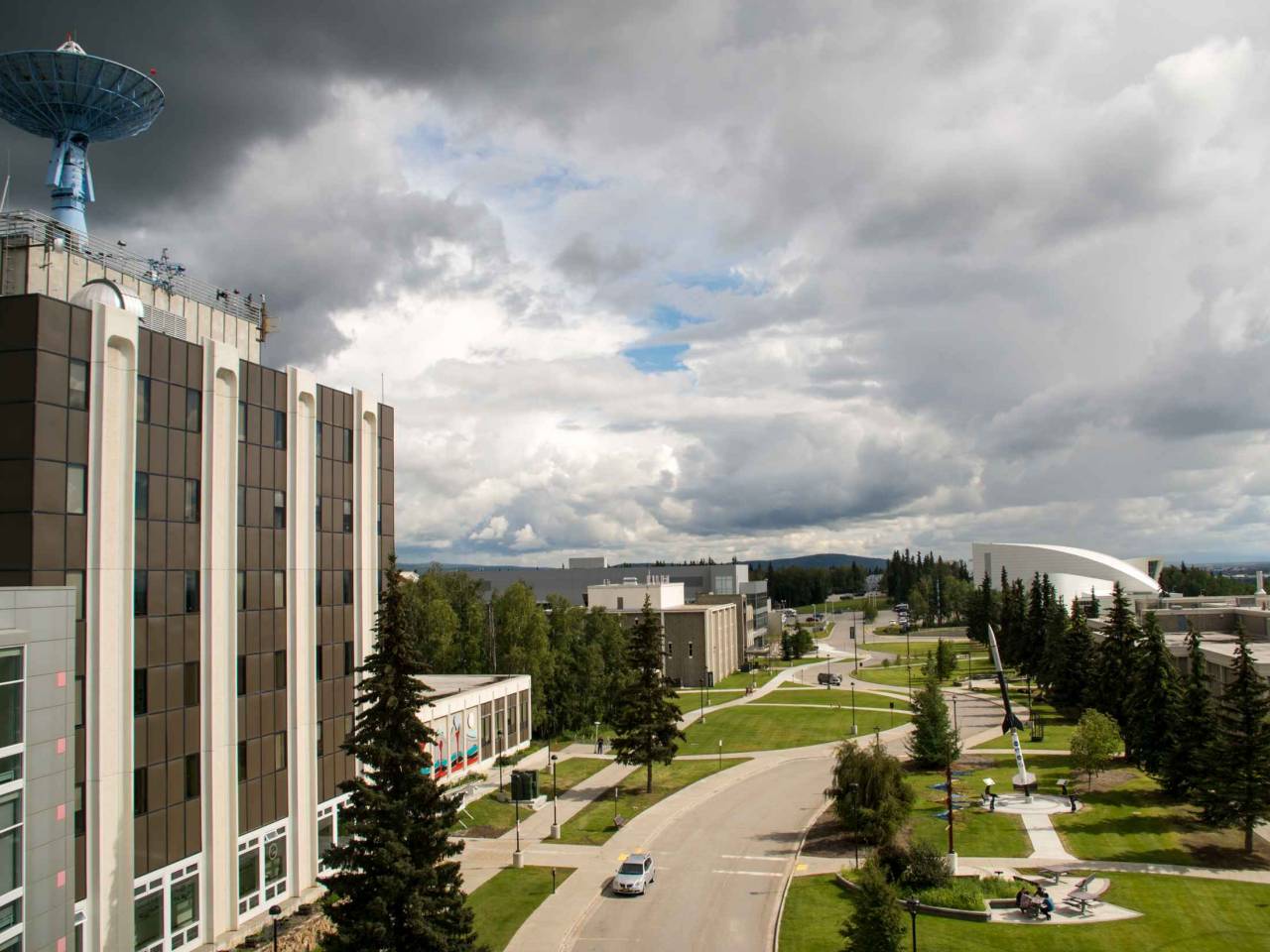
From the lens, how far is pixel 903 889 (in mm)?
40250

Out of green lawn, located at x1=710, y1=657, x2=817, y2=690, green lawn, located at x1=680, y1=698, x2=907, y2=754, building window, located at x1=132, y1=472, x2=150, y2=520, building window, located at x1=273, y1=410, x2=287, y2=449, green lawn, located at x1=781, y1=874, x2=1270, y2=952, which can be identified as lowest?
green lawn, located at x1=710, y1=657, x2=817, y2=690

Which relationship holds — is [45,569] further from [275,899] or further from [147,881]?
[275,899]

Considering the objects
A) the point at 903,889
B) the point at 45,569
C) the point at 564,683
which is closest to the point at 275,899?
the point at 45,569

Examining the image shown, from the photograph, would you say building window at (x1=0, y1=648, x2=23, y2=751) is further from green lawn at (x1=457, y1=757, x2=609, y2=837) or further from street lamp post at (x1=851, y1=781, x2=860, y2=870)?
street lamp post at (x1=851, y1=781, x2=860, y2=870)

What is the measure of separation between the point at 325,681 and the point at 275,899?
8665mm

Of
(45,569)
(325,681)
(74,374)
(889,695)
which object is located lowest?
(889,695)

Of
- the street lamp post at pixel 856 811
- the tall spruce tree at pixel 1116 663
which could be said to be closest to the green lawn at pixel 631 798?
the street lamp post at pixel 856 811

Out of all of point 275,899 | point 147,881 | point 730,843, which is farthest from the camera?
point 730,843

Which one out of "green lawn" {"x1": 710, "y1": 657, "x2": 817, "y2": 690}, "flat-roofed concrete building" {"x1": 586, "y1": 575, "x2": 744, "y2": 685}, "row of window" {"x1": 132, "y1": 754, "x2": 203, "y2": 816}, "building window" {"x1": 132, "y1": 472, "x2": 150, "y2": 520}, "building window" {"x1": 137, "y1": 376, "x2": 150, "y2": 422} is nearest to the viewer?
"row of window" {"x1": 132, "y1": 754, "x2": 203, "y2": 816}

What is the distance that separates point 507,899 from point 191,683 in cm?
1703

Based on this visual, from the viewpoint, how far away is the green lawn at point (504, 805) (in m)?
52.5

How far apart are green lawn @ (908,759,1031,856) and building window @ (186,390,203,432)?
3817 centimetres

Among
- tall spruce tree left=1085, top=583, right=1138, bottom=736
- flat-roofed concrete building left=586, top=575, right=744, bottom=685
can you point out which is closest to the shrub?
tall spruce tree left=1085, top=583, right=1138, bottom=736

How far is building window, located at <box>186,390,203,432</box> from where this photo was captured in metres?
33.5
